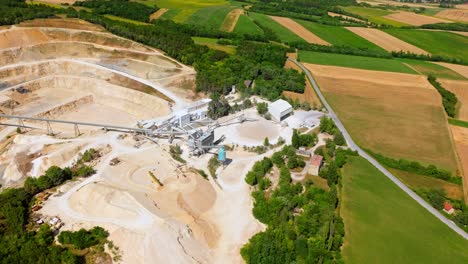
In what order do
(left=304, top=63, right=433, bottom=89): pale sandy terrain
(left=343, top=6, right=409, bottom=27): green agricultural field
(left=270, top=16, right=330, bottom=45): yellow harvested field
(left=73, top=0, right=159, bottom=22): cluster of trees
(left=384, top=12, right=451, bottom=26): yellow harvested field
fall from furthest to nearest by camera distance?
(left=343, top=6, right=409, bottom=27): green agricultural field
(left=384, top=12, right=451, bottom=26): yellow harvested field
(left=73, top=0, right=159, bottom=22): cluster of trees
(left=270, top=16, right=330, bottom=45): yellow harvested field
(left=304, top=63, right=433, bottom=89): pale sandy terrain

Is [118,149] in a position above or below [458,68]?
below

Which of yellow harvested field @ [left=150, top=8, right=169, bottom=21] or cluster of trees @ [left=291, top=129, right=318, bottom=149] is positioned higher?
yellow harvested field @ [left=150, top=8, right=169, bottom=21]

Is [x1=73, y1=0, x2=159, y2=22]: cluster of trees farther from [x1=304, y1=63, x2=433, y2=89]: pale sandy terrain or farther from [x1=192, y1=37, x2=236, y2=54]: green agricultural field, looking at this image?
[x1=304, y1=63, x2=433, y2=89]: pale sandy terrain

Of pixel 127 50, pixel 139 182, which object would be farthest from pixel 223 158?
pixel 127 50

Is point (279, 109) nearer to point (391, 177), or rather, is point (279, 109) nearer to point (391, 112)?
point (391, 177)

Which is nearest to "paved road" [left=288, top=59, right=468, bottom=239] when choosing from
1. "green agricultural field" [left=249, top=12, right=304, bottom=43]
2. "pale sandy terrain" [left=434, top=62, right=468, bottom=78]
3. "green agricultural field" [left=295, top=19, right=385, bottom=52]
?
"green agricultural field" [left=249, top=12, right=304, bottom=43]

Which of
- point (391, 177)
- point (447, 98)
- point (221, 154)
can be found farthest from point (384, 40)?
point (221, 154)

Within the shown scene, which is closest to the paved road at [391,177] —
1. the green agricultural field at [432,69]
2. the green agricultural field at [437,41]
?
the green agricultural field at [432,69]
